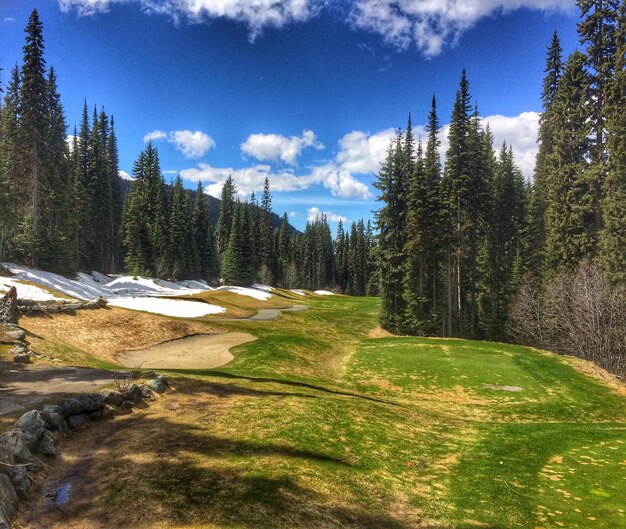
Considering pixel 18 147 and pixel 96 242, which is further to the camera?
pixel 96 242

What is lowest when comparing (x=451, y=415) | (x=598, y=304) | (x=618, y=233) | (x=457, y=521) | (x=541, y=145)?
(x=451, y=415)

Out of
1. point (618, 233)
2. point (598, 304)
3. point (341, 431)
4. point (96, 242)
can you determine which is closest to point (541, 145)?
point (618, 233)

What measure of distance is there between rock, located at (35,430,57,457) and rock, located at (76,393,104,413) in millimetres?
1646

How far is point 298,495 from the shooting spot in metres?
6.54

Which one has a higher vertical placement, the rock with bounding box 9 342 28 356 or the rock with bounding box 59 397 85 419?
the rock with bounding box 9 342 28 356

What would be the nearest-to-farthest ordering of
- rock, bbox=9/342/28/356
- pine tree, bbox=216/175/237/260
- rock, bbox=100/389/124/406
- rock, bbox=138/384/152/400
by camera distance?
rock, bbox=100/389/124/406
rock, bbox=138/384/152/400
rock, bbox=9/342/28/356
pine tree, bbox=216/175/237/260

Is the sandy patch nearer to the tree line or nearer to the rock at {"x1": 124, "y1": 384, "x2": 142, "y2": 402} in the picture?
the rock at {"x1": 124, "y1": 384, "x2": 142, "y2": 402}

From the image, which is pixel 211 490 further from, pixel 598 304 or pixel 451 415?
pixel 598 304

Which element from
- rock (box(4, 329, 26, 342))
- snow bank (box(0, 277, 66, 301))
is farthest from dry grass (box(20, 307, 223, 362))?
snow bank (box(0, 277, 66, 301))

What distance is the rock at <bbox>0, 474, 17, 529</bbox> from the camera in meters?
5.01

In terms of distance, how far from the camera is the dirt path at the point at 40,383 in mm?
9078

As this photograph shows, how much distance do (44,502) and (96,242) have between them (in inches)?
2962

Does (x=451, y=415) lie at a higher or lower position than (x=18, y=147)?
lower

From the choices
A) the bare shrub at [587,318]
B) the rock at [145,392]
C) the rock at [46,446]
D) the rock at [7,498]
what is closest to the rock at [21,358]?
the rock at [145,392]
